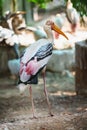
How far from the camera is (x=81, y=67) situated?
20.7 feet

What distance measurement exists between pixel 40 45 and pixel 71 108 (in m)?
1.15

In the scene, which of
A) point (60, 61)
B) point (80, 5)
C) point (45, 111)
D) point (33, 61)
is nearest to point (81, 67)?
point (80, 5)

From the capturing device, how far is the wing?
4309 millimetres

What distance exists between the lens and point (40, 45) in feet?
14.6

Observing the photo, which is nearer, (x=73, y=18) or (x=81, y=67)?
(x=81, y=67)

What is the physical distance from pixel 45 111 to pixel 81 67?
59.7 inches

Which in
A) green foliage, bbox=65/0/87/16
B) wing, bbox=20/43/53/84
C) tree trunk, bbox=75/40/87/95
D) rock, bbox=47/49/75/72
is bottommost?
rock, bbox=47/49/75/72

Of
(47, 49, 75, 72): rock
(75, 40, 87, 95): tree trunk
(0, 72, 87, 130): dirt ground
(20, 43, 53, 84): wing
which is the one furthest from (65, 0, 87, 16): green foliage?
(47, 49, 75, 72): rock

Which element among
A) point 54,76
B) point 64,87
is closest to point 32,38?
point 54,76

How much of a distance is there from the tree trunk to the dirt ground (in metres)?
0.43

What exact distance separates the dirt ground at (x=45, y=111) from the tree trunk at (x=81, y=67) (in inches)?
16.8

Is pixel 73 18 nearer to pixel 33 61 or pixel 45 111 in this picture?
pixel 45 111

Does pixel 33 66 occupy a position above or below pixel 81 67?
above

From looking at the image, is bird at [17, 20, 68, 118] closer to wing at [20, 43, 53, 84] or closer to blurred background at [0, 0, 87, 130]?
wing at [20, 43, 53, 84]
